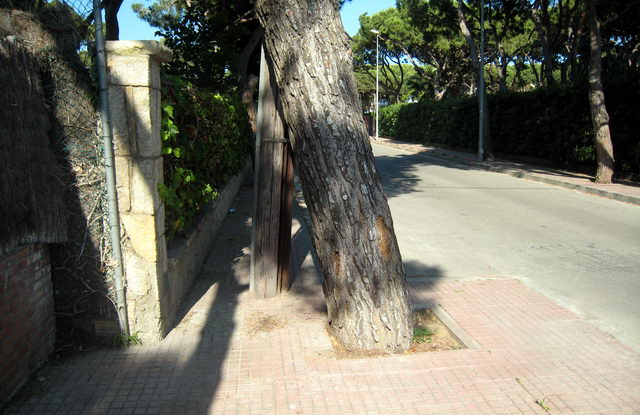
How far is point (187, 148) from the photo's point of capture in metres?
5.07

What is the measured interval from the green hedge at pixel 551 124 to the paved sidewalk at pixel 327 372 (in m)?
11.4

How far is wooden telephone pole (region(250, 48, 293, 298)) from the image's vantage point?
17.0 feet

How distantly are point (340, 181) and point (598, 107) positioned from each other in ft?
39.2

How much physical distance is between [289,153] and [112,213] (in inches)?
79.0

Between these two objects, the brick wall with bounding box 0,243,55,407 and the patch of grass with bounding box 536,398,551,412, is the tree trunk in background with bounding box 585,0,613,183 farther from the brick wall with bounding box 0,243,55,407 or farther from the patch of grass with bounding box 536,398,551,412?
the brick wall with bounding box 0,243,55,407

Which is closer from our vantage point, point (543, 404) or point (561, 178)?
point (543, 404)

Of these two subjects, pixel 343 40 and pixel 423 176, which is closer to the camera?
pixel 343 40

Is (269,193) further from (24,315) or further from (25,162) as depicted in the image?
(24,315)

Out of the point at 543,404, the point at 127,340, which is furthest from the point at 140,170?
the point at 543,404

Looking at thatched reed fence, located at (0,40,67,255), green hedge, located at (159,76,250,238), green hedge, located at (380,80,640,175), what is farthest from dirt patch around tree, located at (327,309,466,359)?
green hedge, located at (380,80,640,175)

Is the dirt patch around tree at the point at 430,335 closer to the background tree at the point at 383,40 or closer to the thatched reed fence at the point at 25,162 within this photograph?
the thatched reed fence at the point at 25,162

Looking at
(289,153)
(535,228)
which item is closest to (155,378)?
(289,153)

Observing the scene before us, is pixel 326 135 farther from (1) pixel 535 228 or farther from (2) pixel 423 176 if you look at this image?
→ (2) pixel 423 176

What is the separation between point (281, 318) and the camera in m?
4.70
